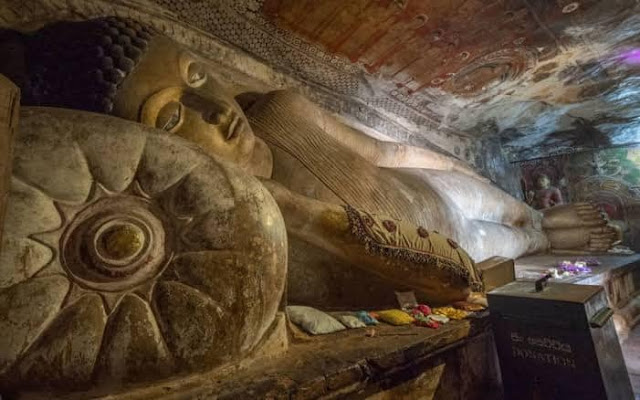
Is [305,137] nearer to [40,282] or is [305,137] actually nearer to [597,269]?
[40,282]

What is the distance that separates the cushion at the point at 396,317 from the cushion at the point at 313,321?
0.93ft

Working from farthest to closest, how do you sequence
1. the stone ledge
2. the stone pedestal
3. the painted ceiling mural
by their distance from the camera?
the painted ceiling mural, the stone ledge, the stone pedestal

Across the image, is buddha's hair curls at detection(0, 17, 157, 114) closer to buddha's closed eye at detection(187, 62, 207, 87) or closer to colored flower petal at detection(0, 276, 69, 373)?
buddha's closed eye at detection(187, 62, 207, 87)

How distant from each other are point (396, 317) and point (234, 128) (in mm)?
1464

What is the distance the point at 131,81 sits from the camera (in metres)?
1.83

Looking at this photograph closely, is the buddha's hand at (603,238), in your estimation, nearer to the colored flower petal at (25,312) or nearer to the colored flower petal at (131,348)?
the colored flower petal at (131,348)

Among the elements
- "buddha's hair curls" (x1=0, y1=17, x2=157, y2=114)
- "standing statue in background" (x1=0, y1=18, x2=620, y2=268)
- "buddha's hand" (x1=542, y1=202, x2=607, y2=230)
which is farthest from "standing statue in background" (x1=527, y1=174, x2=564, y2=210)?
"buddha's hair curls" (x1=0, y1=17, x2=157, y2=114)

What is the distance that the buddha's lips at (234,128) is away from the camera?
2018mm

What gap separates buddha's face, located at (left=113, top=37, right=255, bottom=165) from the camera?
Result: 6.00 feet

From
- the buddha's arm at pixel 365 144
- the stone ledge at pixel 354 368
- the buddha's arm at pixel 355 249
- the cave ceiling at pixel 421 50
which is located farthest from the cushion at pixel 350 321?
the cave ceiling at pixel 421 50

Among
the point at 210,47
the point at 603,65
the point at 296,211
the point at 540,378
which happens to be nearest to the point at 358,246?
the point at 296,211

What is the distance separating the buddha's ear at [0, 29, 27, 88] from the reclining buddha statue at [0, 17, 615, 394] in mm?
11

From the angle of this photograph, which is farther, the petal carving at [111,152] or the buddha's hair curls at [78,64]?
the buddha's hair curls at [78,64]

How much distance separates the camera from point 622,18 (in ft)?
11.3
